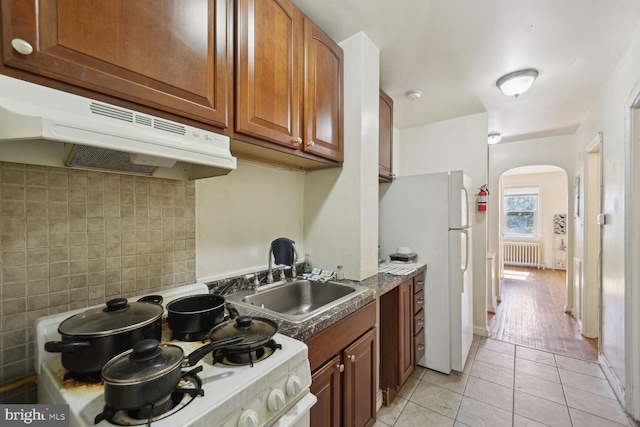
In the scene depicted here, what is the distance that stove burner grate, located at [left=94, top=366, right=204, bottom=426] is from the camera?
548 mm

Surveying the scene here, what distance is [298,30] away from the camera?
1.43 m

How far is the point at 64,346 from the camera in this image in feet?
2.09

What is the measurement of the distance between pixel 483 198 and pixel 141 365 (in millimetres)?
3340

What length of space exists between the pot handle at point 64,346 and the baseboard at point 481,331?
3471mm

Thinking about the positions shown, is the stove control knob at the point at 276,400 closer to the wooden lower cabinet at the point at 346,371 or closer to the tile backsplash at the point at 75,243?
the wooden lower cabinet at the point at 346,371

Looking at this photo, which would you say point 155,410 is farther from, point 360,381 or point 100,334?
point 360,381

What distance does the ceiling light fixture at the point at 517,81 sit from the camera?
209cm

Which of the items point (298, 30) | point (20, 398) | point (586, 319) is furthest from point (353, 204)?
point (586, 319)

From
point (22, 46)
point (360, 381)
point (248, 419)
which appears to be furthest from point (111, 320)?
point (360, 381)

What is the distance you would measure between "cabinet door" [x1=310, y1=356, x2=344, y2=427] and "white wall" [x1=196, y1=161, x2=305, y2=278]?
74 cm

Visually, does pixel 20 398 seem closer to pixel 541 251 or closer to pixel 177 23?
pixel 177 23

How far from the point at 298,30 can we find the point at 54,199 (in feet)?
4.49

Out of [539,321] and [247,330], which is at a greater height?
[247,330]

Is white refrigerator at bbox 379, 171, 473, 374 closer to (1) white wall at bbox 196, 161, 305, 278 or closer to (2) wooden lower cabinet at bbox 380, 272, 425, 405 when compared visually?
(2) wooden lower cabinet at bbox 380, 272, 425, 405
